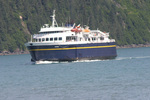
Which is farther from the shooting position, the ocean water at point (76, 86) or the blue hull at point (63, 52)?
the blue hull at point (63, 52)

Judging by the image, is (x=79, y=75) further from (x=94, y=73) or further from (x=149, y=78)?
(x=149, y=78)

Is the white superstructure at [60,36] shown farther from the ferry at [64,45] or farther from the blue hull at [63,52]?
the blue hull at [63,52]

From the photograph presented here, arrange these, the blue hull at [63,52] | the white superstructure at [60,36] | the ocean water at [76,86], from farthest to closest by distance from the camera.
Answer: the white superstructure at [60,36] → the blue hull at [63,52] → the ocean water at [76,86]

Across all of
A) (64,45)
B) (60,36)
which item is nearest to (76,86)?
(64,45)

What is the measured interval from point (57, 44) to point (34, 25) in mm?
124664

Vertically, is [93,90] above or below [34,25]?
below

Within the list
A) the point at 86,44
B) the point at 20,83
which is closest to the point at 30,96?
the point at 20,83

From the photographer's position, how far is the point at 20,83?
4788 centimetres

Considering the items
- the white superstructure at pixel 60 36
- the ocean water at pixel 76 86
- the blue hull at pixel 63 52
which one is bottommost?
the ocean water at pixel 76 86

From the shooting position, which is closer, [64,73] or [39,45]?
[64,73]

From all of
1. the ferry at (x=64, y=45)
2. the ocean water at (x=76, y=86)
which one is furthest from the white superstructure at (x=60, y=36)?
the ocean water at (x=76, y=86)

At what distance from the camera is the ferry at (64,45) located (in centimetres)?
7000

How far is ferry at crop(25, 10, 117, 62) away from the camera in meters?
70.0

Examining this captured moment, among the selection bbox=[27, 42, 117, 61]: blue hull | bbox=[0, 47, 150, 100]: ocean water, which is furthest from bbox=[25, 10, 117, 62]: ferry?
bbox=[0, 47, 150, 100]: ocean water
